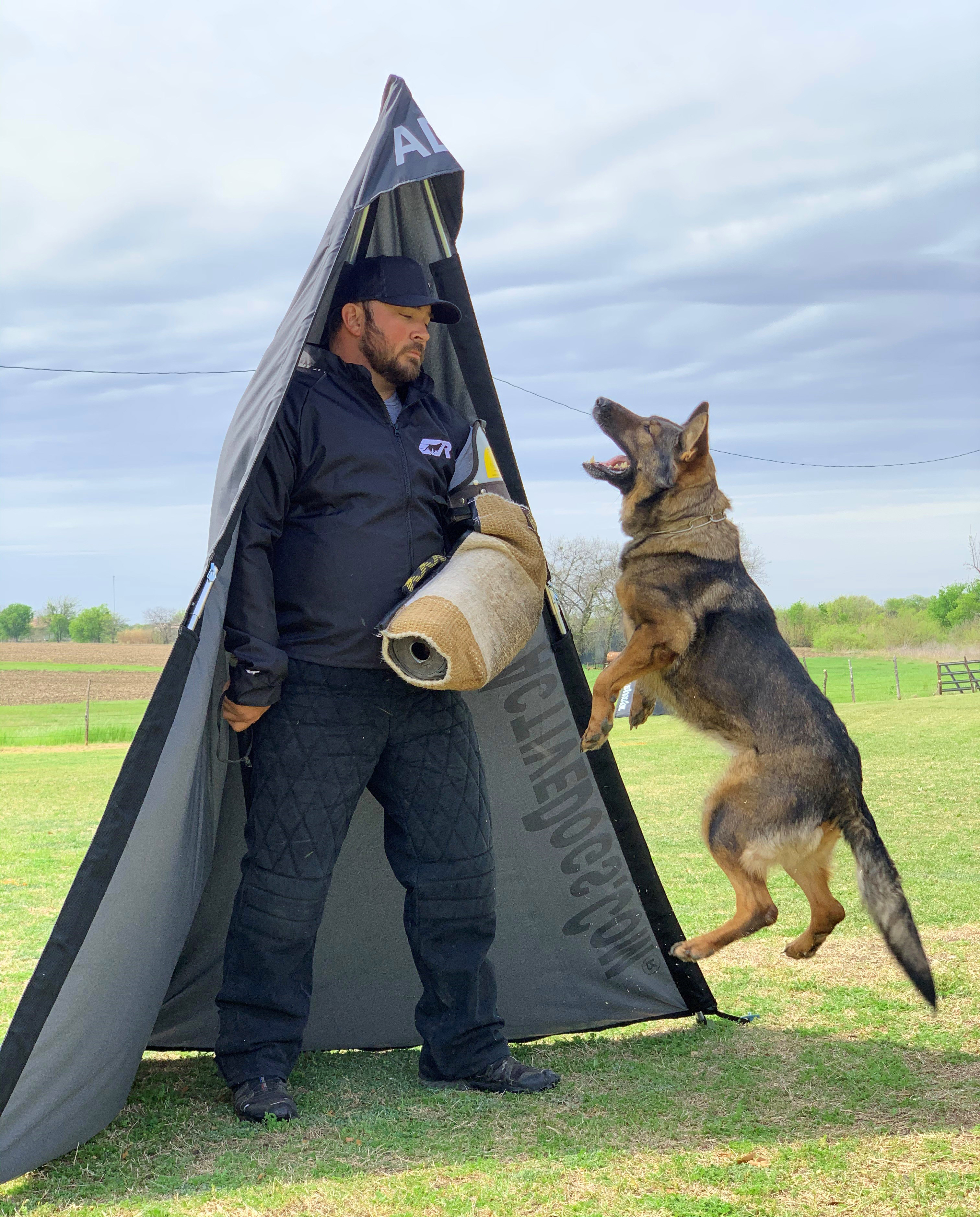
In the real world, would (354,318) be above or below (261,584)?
above

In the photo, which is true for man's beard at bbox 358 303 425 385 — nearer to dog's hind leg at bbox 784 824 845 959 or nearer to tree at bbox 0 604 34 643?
dog's hind leg at bbox 784 824 845 959

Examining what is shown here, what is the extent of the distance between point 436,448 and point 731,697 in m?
1.41

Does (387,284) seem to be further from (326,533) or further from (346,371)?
(326,533)

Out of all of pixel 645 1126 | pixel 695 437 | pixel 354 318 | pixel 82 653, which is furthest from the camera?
pixel 82 653

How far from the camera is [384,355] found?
11.9 feet

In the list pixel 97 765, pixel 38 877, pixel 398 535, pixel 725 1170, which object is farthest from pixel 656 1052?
pixel 97 765

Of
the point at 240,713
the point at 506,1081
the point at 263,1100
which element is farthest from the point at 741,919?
the point at 240,713

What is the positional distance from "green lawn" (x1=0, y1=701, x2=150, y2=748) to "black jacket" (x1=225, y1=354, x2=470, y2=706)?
1768 centimetres

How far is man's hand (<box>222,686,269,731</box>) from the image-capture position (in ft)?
10.8

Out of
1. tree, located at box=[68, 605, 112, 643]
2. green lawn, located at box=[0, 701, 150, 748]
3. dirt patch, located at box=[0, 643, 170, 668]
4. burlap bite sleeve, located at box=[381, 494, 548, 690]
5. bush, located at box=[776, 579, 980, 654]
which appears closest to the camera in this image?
burlap bite sleeve, located at box=[381, 494, 548, 690]

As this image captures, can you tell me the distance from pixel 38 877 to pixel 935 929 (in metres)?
6.75

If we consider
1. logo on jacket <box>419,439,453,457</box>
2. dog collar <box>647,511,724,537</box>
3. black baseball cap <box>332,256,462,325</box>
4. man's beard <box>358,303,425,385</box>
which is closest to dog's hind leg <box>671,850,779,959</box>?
dog collar <box>647,511,724,537</box>

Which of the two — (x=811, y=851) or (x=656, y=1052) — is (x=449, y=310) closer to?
(x=811, y=851)

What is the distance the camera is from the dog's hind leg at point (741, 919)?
3354mm
